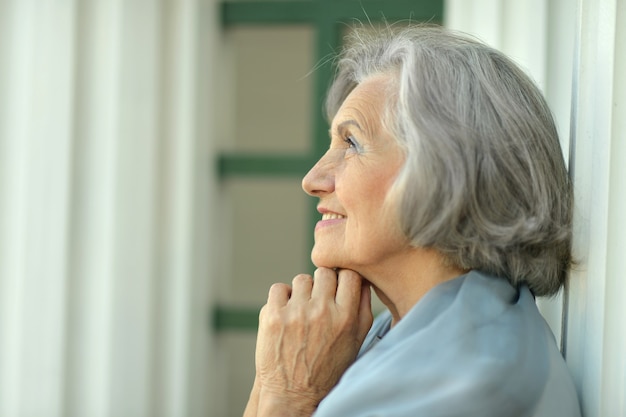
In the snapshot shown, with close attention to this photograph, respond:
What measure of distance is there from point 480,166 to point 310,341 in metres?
0.47

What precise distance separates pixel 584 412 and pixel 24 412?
1752 mm

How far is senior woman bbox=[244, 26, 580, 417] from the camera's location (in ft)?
4.87

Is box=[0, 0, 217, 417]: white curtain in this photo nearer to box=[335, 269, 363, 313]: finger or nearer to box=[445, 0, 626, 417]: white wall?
box=[335, 269, 363, 313]: finger

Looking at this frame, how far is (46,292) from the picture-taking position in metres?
2.76

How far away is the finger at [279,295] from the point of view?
1840 mm

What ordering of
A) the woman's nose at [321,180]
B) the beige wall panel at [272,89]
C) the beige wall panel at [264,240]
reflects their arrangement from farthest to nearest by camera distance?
the beige wall panel at [264,240] → the beige wall panel at [272,89] → the woman's nose at [321,180]

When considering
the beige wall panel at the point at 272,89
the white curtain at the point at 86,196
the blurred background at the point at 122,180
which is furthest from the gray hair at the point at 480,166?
the beige wall panel at the point at 272,89

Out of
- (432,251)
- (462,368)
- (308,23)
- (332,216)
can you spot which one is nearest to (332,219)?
(332,216)

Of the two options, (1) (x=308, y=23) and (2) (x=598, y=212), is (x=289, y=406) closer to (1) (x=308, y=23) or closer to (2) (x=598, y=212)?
(2) (x=598, y=212)

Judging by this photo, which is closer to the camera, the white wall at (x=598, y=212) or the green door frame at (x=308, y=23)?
the white wall at (x=598, y=212)

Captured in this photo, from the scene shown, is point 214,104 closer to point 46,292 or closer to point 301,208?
point 46,292

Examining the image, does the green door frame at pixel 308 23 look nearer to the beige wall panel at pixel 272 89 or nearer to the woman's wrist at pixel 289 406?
the beige wall panel at pixel 272 89

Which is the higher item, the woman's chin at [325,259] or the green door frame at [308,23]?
the green door frame at [308,23]

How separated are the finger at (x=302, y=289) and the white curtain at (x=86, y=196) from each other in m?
1.08
